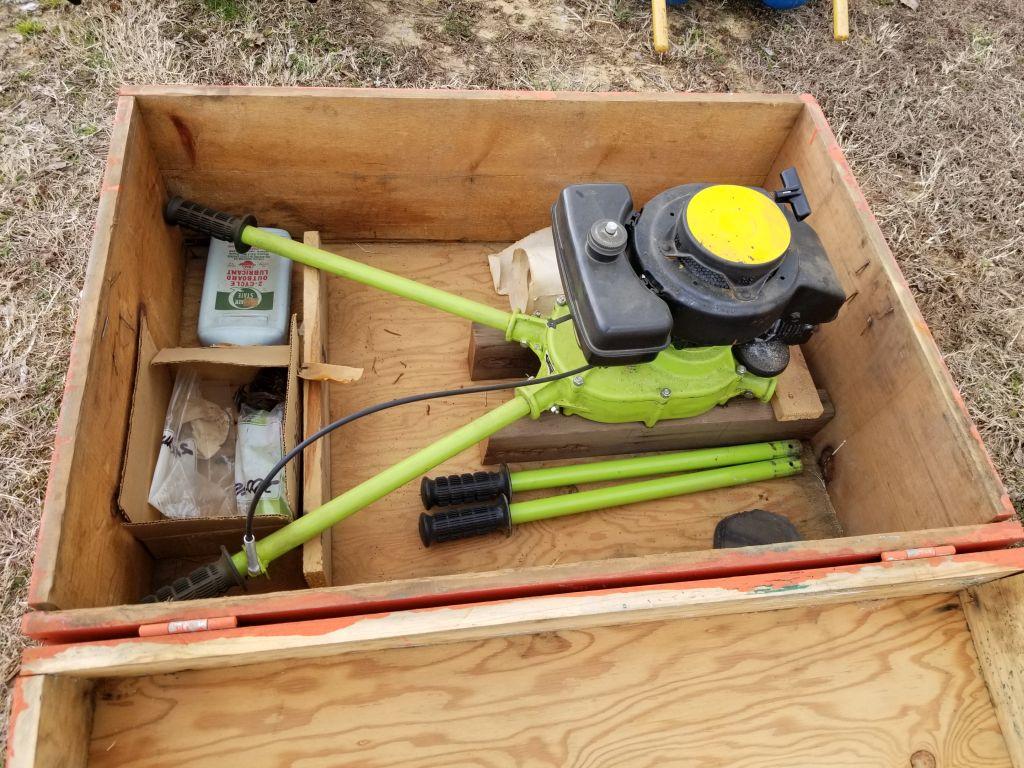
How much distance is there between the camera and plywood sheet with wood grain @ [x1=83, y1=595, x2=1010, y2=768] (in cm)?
114

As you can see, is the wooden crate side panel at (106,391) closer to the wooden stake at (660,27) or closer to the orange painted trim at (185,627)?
the orange painted trim at (185,627)

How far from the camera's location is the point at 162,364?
150 centimetres

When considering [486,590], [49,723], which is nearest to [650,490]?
[486,590]

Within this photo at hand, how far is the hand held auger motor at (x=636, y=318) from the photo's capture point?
4.03 ft

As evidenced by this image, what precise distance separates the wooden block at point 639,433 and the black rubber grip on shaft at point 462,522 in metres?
0.16

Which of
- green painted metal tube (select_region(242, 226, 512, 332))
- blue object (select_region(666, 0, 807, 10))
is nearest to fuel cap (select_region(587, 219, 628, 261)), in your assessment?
green painted metal tube (select_region(242, 226, 512, 332))

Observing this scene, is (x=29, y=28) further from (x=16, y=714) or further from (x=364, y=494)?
(x=16, y=714)

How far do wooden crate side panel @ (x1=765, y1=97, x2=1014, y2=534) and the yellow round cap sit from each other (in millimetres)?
417

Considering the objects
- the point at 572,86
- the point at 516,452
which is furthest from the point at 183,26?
the point at 516,452

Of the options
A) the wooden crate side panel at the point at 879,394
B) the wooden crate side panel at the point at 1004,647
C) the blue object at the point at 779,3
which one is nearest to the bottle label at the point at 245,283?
the wooden crate side panel at the point at 879,394

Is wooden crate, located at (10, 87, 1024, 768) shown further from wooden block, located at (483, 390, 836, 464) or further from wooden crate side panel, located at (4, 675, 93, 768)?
wooden block, located at (483, 390, 836, 464)

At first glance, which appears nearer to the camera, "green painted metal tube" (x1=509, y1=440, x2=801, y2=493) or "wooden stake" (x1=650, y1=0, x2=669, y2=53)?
"green painted metal tube" (x1=509, y1=440, x2=801, y2=493)

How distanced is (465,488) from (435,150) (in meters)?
0.81

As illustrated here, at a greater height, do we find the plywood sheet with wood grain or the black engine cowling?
the black engine cowling
